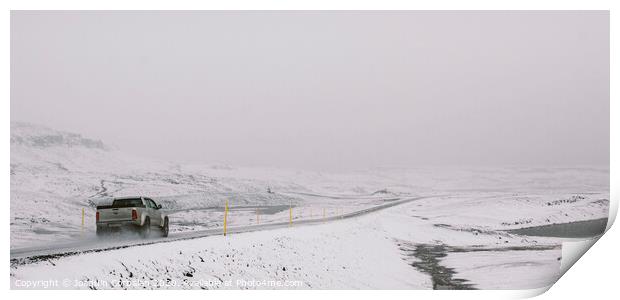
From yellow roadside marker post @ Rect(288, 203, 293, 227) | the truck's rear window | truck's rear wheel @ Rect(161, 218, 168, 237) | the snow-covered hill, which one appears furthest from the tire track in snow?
the truck's rear window

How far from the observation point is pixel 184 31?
25.2 meters

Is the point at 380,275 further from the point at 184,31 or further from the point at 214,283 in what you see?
the point at 184,31

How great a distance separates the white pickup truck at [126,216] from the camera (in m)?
23.8

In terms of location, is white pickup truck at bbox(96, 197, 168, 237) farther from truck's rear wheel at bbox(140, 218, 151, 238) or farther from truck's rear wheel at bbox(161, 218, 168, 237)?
truck's rear wheel at bbox(161, 218, 168, 237)

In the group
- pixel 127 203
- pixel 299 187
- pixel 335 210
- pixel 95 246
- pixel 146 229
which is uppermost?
pixel 299 187

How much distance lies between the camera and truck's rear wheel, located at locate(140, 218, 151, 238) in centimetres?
2431

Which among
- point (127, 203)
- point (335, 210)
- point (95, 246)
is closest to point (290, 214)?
point (335, 210)

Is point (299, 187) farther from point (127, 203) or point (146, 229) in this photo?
point (127, 203)

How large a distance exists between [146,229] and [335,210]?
282 inches

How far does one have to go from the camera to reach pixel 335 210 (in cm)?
2802

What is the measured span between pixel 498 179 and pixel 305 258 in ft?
25.6

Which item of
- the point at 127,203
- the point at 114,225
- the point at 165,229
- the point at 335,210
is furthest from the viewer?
the point at 335,210

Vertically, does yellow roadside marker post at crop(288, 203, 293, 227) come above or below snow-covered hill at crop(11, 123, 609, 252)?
→ below

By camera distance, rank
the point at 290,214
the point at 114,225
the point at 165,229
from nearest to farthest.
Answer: the point at 114,225 < the point at 165,229 < the point at 290,214
